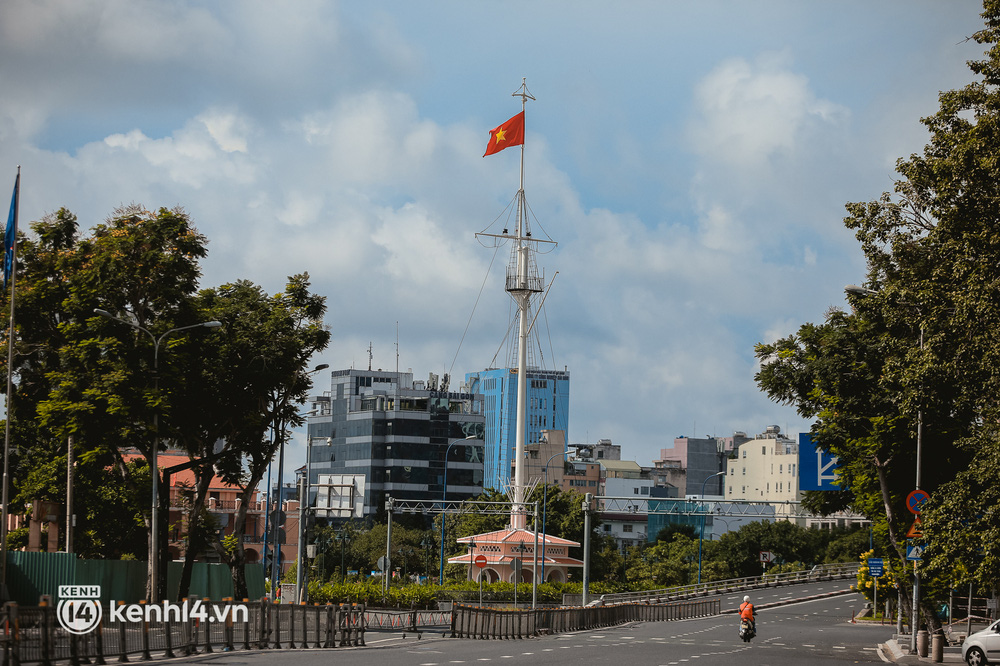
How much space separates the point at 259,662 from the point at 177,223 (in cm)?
1835

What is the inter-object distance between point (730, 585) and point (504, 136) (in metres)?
Answer: 40.3

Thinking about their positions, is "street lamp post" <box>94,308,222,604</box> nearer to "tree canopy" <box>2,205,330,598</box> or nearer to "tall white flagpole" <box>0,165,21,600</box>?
"tree canopy" <box>2,205,330,598</box>

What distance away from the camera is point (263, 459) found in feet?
131

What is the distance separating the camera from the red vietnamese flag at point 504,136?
71.2m

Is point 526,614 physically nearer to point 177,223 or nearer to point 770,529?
point 177,223

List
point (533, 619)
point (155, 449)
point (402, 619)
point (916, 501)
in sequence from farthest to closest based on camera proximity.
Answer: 1. point (402, 619)
2. point (533, 619)
3. point (155, 449)
4. point (916, 501)

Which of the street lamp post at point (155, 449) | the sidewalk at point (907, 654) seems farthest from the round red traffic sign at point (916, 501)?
the street lamp post at point (155, 449)

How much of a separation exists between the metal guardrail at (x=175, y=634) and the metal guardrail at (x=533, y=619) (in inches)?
211

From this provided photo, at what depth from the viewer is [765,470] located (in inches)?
6713

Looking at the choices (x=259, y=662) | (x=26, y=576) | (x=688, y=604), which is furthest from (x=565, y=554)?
(x=259, y=662)

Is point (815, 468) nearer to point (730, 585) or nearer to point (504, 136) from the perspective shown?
point (504, 136)

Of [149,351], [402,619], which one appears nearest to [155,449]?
[149,351]

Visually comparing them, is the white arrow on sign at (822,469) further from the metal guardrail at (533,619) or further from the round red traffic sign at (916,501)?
the metal guardrail at (533,619)

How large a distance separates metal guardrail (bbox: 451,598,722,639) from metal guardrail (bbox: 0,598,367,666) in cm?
537
